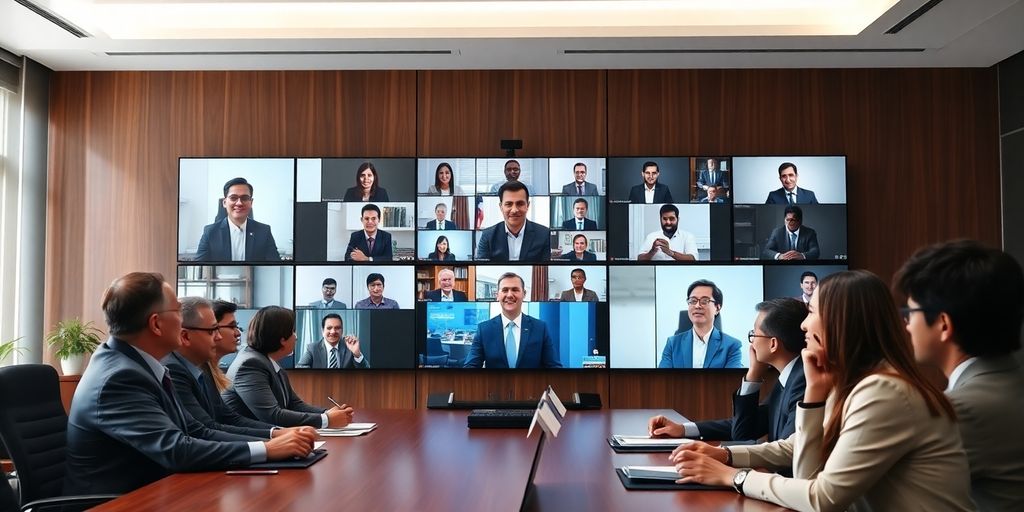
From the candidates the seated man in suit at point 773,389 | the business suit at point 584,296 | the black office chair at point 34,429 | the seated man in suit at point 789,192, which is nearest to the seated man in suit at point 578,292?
the business suit at point 584,296

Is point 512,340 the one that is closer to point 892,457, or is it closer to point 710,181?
point 710,181

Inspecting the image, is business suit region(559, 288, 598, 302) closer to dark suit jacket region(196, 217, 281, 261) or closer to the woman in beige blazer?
dark suit jacket region(196, 217, 281, 261)

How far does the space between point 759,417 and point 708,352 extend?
2751mm

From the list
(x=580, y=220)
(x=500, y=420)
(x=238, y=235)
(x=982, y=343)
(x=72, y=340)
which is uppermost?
(x=580, y=220)

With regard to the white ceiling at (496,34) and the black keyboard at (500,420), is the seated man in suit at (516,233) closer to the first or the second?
the white ceiling at (496,34)

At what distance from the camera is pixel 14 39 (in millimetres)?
6141

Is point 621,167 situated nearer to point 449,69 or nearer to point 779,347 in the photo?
point 449,69

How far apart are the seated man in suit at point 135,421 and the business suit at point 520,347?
3.46 m

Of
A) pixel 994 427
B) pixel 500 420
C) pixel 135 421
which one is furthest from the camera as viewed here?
pixel 500 420

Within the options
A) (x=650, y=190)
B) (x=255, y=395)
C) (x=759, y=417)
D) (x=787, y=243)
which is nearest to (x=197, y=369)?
(x=255, y=395)

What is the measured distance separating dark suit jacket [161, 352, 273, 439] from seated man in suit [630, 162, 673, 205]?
3426 mm

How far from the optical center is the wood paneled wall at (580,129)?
6840 mm

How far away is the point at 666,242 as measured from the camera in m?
6.62

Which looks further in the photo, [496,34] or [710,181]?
[710,181]
